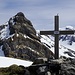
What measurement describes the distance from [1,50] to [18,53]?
9.44 m

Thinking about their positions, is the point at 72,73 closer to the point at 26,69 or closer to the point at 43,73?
the point at 43,73

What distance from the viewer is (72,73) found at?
28656 mm

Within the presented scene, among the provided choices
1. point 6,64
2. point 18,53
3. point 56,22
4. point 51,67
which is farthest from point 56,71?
point 18,53

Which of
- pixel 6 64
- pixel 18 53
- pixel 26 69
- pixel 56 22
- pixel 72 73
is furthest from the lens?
pixel 18 53

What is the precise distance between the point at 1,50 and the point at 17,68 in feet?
541

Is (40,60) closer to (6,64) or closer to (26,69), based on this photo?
(26,69)

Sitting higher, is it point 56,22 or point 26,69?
point 56,22

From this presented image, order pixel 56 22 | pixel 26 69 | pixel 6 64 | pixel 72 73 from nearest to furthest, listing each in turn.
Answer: pixel 72 73, pixel 26 69, pixel 56 22, pixel 6 64

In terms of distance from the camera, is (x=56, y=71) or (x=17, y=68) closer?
(x=56, y=71)

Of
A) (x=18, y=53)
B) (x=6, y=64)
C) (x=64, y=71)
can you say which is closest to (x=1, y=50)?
(x=18, y=53)

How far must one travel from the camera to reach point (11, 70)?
31719mm

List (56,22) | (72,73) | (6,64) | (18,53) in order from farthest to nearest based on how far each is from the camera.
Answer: (18,53), (6,64), (56,22), (72,73)

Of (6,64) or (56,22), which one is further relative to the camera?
(6,64)

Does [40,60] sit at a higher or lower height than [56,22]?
lower
